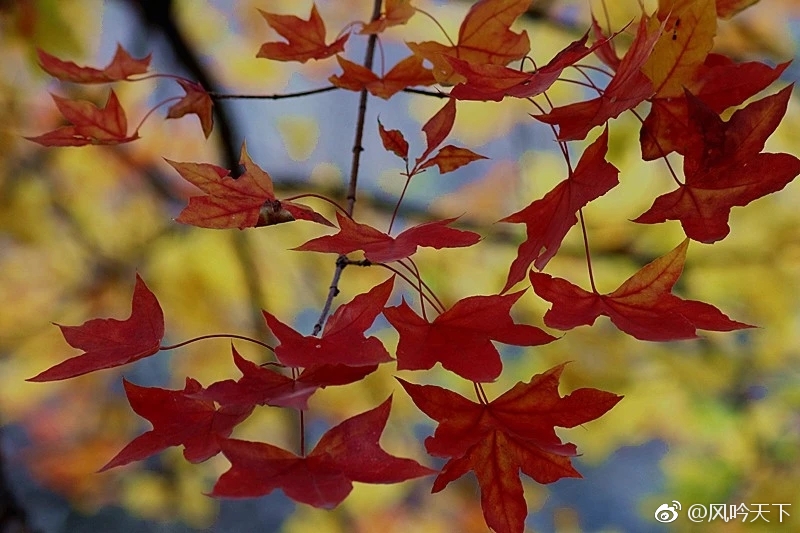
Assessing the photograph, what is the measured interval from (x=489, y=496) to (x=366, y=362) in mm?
135

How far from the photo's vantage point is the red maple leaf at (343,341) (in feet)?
1.26

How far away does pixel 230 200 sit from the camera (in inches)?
17.5

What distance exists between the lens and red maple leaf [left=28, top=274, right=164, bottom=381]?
1.43ft

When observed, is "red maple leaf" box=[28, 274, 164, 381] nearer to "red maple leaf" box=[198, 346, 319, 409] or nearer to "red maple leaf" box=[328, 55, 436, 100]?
"red maple leaf" box=[198, 346, 319, 409]

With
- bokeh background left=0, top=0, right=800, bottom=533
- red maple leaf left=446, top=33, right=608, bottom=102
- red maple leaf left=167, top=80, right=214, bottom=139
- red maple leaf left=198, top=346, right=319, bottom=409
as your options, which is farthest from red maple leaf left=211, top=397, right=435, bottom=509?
bokeh background left=0, top=0, right=800, bottom=533

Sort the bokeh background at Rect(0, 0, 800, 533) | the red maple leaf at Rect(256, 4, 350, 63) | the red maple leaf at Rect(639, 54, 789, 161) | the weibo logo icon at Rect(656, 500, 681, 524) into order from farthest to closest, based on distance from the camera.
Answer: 1. the weibo logo icon at Rect(656, 500, 681, 524)
2. the bokeh background at Rect(0, 0, 800, 533)
3. the red maple leaf at Rect(256, 4, 350, 63)
4. the red maple leaf at Rect(639, 54, 789, 161)

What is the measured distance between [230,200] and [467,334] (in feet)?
0.50

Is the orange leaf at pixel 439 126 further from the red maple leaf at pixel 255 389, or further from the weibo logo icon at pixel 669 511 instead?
the weibo logo icon at pixel 669 511

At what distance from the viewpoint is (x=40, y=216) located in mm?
1847

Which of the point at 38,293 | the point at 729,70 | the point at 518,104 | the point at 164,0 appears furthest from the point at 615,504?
the point at 729,70

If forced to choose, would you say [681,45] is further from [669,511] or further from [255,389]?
[669,511]

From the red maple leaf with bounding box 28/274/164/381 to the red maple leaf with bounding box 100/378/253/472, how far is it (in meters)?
0.02

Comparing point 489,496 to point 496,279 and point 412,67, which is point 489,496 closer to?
point 412,67

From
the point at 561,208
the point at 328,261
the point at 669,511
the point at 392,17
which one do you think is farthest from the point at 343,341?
the point at 669,511
